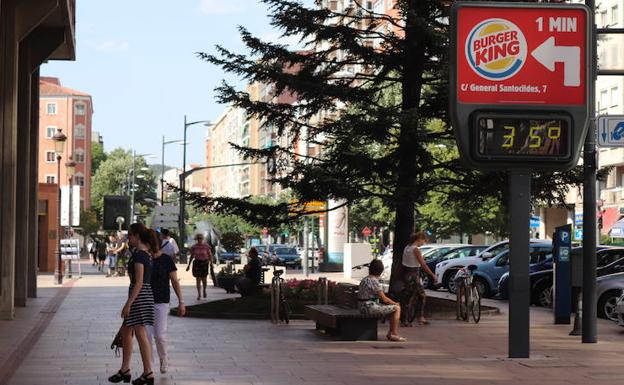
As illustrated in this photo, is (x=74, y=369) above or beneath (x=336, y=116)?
beneath

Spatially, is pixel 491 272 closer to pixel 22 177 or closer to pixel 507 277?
pixel 507 277

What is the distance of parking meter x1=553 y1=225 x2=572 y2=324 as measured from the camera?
23078 mm

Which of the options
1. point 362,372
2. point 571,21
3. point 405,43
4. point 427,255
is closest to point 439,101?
point 405,43

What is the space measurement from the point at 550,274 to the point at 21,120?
1280 cm

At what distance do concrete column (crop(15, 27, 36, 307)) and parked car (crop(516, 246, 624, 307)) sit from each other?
462 inches

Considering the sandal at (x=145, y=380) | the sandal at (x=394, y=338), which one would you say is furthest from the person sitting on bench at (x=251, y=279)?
the sandal at (x=145, y=380)

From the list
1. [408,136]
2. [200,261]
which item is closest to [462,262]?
[200,261]

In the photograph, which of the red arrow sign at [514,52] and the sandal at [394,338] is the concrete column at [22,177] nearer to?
the sandal at [394,338]

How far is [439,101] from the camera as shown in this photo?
→ 86.3 ft

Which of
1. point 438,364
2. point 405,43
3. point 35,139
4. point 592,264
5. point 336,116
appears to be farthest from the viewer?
point 35,139

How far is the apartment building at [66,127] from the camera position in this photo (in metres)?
152

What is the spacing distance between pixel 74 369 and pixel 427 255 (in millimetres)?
31703

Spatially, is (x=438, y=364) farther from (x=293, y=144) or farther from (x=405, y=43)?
(x=293, y=144)

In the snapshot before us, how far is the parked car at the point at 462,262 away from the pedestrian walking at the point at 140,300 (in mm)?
22856
